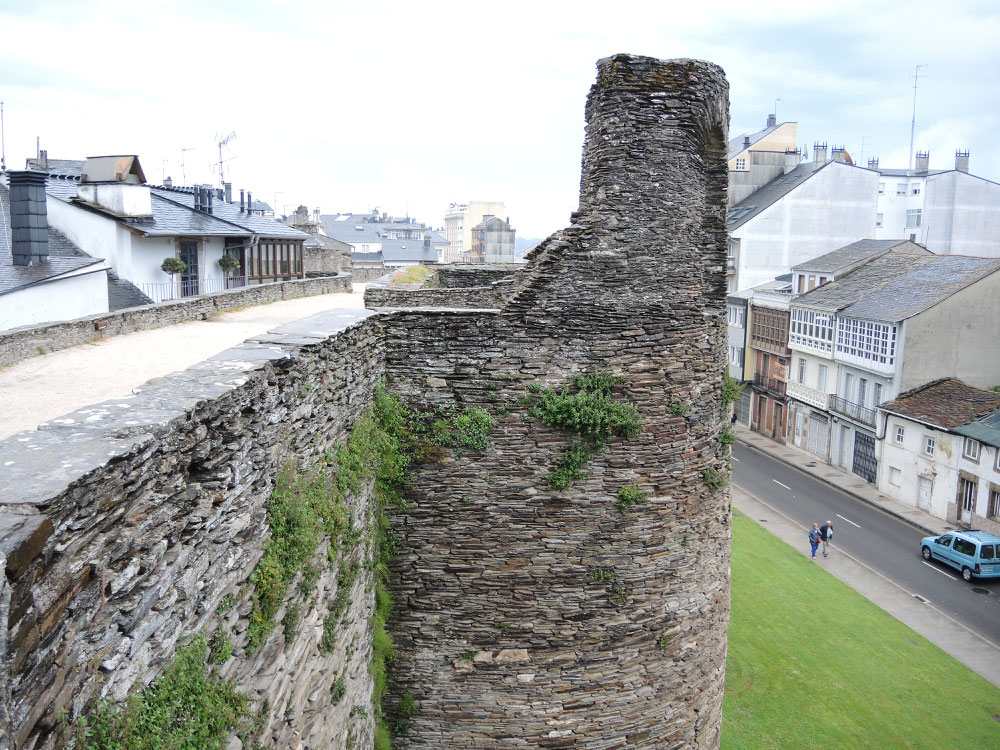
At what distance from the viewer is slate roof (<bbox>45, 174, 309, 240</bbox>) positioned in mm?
26391

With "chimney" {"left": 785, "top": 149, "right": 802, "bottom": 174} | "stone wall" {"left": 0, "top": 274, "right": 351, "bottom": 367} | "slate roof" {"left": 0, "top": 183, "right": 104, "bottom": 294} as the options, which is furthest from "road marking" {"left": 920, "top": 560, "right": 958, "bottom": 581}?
"chimney" {"left": 785, "top": 149, "right": 802, "bottom": 174}

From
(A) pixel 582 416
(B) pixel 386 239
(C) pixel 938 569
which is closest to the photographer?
(A) pixel 582 416

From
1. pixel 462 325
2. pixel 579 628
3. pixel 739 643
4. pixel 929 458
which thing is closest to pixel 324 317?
pixel 462 325

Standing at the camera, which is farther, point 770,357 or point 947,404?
point 770,357

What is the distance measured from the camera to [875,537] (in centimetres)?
3108

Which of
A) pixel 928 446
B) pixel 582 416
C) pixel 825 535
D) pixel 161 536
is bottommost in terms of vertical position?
pixel 825 535

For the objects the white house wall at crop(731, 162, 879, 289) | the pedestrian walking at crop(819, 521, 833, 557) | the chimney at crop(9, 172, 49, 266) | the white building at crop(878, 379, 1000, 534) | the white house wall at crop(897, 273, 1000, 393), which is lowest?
the pedestrian walking at crop(819, 521, 833, 557)

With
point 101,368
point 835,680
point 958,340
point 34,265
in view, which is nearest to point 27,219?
point 34,265

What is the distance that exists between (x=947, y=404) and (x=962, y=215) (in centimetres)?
2876

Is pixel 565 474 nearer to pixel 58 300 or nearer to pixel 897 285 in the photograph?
pixel 58 300

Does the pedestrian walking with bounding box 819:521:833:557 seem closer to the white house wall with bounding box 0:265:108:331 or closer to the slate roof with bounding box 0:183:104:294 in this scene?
the white house wall with bounding box 0:265:108:331

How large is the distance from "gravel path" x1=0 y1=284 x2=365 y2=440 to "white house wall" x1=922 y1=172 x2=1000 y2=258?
54.1 meters

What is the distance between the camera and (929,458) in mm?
33594

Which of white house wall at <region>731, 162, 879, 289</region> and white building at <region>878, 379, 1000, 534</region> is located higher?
white house wall at <region>731, 162, 879, 289</region>
